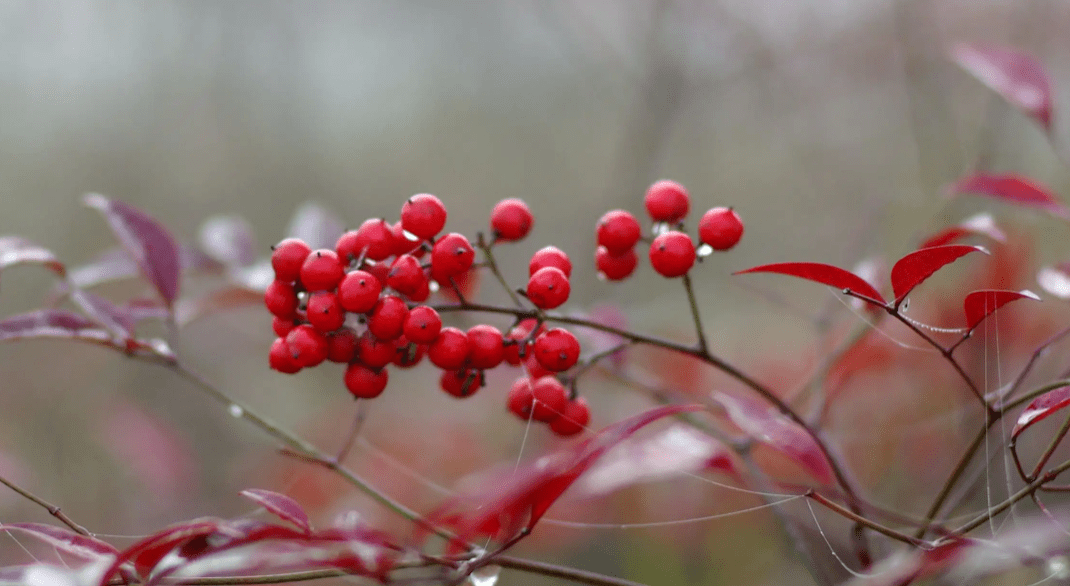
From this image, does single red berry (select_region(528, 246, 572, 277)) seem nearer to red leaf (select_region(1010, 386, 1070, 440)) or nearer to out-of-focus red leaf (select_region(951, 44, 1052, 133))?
red leaf (select_region(1010, 386, 1070, 440))

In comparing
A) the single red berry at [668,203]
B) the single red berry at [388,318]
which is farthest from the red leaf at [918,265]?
Result: the single red berry at [388,318]

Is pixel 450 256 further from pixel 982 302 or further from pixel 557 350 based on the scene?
pixel 982 302

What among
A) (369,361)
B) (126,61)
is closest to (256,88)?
(126,61)

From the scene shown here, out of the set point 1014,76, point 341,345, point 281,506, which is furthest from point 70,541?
point 1014,76

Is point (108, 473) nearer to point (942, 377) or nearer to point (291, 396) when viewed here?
point (291, 396)

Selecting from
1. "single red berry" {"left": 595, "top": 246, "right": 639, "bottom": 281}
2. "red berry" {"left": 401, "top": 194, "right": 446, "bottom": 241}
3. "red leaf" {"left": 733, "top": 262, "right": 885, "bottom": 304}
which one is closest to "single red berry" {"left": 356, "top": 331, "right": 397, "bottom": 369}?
"red berry" {"left": 401, "top": 194, "right": 446, "bottom": 241}
